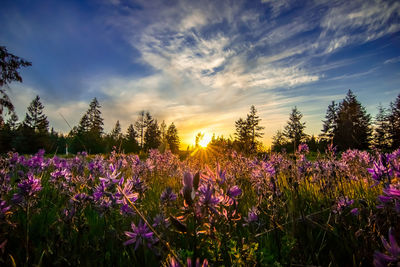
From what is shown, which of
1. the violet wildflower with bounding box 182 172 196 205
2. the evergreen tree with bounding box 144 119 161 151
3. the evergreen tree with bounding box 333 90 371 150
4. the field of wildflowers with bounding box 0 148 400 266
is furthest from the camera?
the evergreen tree with bounding box 144 119 161 151

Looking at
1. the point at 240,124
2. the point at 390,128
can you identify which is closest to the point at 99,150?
the point at 240,124

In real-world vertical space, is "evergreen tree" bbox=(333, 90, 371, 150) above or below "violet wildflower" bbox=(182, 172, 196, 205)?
above

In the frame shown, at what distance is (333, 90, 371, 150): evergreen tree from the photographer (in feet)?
147

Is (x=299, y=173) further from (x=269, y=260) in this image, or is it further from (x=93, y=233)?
(x=93, y=233)

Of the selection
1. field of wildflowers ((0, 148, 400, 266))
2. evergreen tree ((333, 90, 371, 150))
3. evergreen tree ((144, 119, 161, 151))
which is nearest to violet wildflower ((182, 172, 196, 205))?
field of wildflowers ((0, 148, 400, 266))

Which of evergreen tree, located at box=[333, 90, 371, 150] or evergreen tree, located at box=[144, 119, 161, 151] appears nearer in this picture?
evergreen tree, located at box=[333, 90, 371, 150]

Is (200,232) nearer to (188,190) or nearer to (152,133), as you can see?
(188,190)

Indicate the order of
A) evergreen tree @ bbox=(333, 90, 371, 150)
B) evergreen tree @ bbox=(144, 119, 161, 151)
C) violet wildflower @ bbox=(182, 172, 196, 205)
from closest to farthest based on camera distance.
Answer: violet wildflower @ bbox=(182, 172, 196, 205) → evergreen tree @ bbox=(333, 90, 371, 150) → evergreen tree @ bbox=(144, 119, 161, 151)

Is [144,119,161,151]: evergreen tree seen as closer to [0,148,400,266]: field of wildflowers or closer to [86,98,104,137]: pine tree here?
[86,98,104,137]: pine tree

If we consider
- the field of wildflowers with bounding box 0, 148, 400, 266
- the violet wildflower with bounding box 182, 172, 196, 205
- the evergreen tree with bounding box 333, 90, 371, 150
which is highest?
the evergreen tree with bounding box 333, 90, 371, 150

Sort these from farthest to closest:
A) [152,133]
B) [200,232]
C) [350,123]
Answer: [152,133] < [350,123] < [200,232]

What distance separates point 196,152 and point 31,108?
69.2m

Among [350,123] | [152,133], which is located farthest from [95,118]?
[350,123]

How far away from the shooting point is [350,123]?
4884 centimetres
